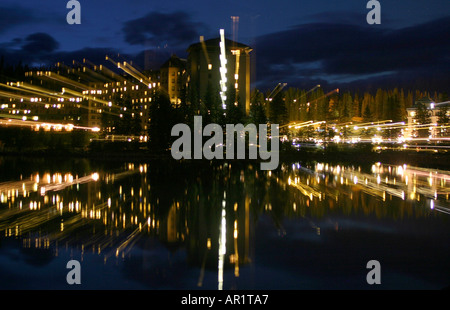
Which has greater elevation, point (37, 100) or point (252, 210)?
point (37, 100)

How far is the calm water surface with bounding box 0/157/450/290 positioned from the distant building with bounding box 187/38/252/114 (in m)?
55.5

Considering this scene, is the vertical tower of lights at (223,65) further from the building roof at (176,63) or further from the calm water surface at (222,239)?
the calm water surface at (222,239)

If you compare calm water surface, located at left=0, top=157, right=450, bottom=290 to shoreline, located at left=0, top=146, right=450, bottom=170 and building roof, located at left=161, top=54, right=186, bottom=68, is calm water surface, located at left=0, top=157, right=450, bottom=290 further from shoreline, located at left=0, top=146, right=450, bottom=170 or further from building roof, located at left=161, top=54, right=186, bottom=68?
building roof, located at left=161, top=54, right=186, bottom=68

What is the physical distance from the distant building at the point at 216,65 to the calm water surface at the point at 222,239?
5552 centimetres

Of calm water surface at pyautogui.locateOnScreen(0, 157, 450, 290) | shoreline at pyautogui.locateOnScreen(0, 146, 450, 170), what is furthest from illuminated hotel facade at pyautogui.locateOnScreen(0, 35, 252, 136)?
calm water surface at pyautogui.locateOnScreen(0, 157, 450, 290)

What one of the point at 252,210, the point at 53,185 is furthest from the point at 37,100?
the point at 252,210

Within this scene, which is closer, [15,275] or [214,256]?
[15,275]

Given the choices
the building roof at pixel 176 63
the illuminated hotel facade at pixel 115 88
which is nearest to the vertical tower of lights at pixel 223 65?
the illuminated hotel facade at pixel 115 88

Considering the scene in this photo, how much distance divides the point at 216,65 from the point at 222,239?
208ft

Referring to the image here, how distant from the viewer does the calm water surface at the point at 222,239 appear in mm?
6625

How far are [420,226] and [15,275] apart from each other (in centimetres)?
907
